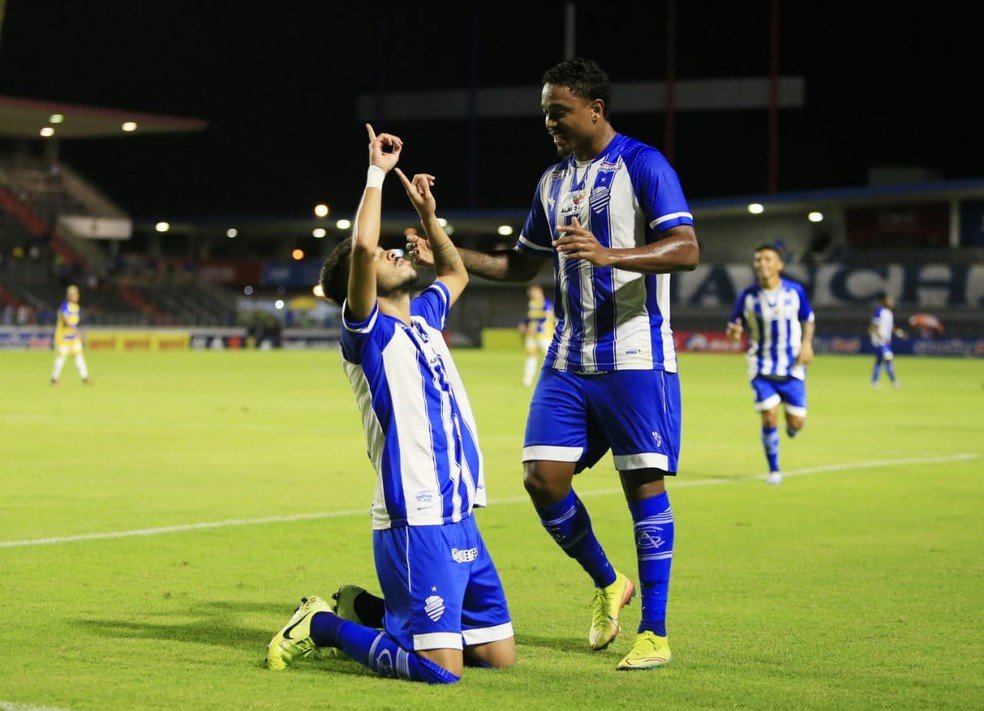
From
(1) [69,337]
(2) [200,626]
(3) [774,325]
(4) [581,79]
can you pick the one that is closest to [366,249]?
(4) [581,79]

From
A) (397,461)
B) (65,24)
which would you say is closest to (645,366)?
(397,461)

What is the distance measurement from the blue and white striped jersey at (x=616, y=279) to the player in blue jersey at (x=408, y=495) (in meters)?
0.76

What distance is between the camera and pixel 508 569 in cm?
899

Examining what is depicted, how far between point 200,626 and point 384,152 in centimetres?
248

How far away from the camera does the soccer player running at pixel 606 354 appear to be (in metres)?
6.71

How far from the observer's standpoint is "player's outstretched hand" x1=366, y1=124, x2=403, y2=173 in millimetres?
6102

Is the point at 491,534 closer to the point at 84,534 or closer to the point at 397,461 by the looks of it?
the point at 84,534

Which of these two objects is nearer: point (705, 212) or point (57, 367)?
point (57, 367)

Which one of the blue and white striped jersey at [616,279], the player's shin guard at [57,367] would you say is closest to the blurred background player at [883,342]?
the player's shin guard at [57,367]

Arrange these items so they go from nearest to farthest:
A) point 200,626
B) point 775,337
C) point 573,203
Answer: point 573,203
point 200,626
point 775,337

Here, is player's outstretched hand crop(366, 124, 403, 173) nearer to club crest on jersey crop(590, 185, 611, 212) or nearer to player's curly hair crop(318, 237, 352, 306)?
player's curly hair crop(318, 237, 352, 306)

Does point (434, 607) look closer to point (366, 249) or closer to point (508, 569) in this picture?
point (366, 249)

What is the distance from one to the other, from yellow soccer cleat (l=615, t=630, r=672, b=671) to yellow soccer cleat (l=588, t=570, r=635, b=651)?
319mm

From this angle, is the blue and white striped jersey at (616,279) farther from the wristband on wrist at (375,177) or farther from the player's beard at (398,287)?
the wristband on wrist at (375,177)
